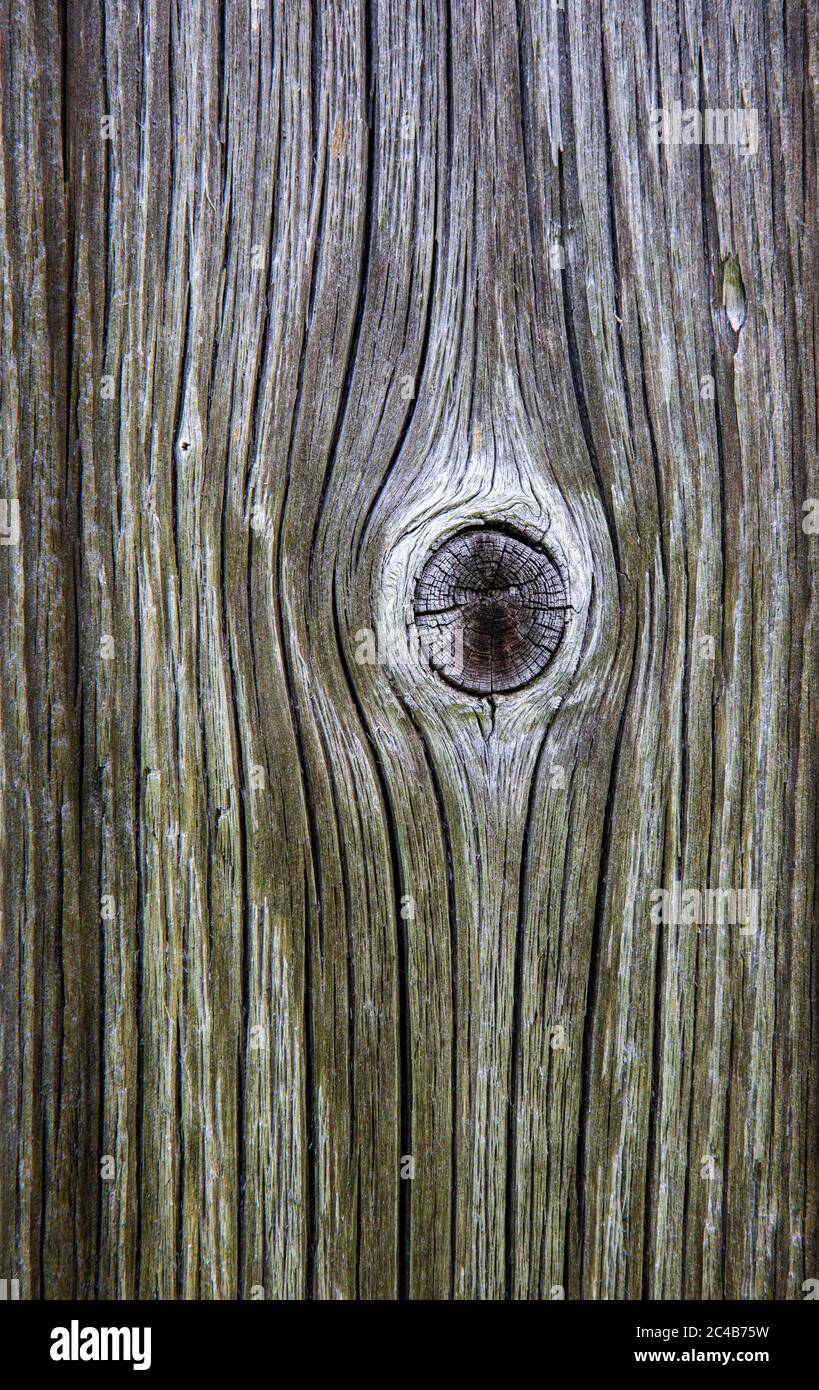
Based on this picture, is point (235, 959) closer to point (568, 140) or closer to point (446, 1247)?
point (446, 1247)

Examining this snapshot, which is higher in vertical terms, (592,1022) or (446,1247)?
(592,1022)
